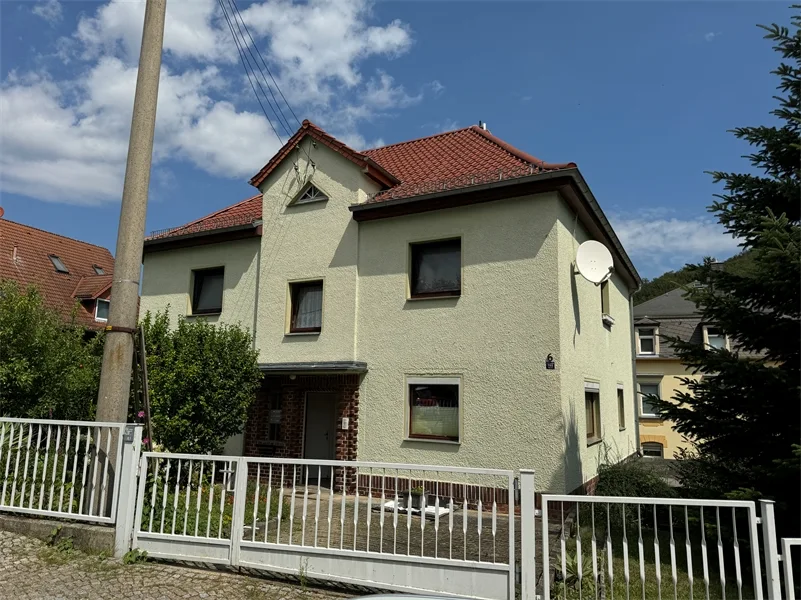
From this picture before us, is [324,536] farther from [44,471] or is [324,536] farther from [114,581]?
[44,471]

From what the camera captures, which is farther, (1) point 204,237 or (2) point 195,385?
(1) point 204,237

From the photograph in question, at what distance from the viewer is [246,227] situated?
12.1 metres

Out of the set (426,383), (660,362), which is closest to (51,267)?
(426,383)

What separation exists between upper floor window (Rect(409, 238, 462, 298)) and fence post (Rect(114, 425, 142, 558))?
18.5ft

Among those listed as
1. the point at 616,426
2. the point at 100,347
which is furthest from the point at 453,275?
the point at 100,347

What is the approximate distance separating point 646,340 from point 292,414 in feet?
70.0

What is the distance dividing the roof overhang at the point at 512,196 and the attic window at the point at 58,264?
18632 millimetres

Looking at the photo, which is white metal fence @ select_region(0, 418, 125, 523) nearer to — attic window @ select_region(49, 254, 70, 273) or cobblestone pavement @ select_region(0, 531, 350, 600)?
cobblestone pavement @ select_region(0, 531, 350, 600)

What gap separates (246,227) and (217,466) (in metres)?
7.16

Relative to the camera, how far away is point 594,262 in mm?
9469

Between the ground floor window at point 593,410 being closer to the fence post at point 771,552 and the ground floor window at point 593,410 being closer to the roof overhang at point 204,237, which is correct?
the fence post at point 771,552

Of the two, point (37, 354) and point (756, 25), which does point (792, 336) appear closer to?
point (756, 25)

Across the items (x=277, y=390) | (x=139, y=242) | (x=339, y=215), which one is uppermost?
(x=339, y=215)

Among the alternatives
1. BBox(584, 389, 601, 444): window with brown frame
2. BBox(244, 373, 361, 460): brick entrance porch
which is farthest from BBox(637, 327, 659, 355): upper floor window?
BBox(244, 373, 361, 460): brick entrance porch
